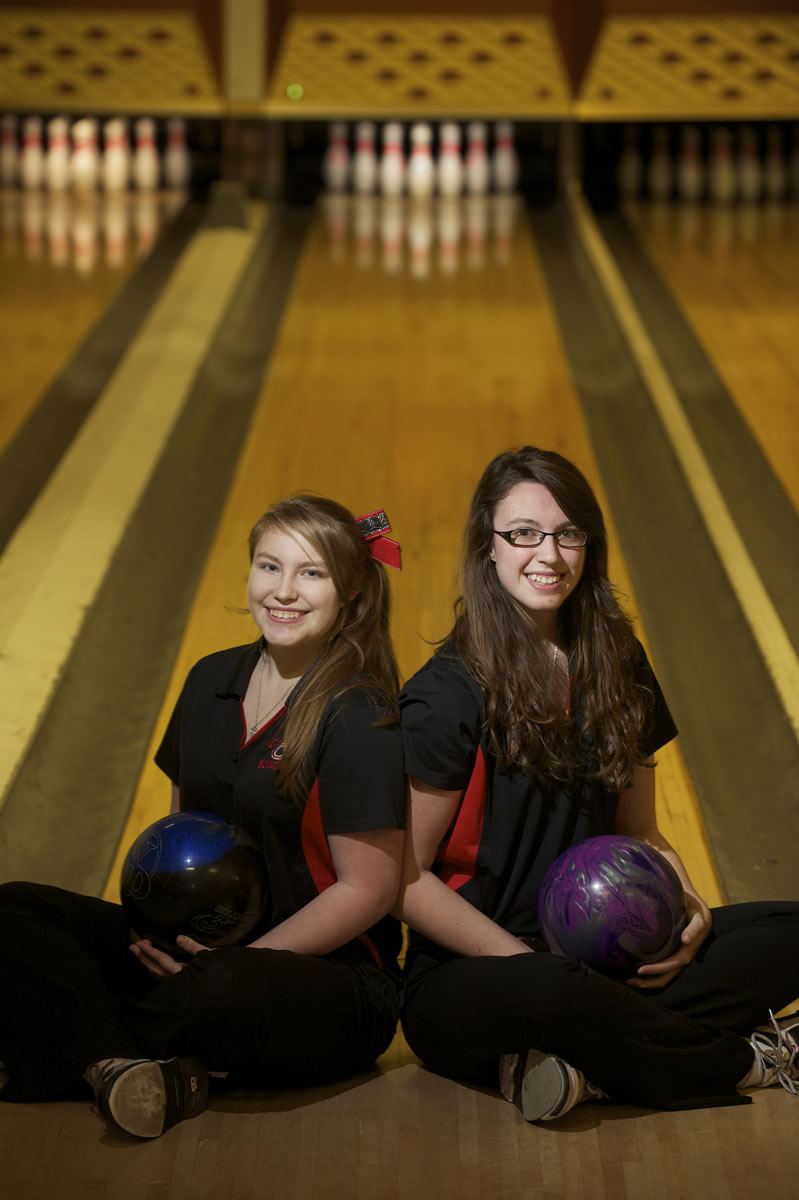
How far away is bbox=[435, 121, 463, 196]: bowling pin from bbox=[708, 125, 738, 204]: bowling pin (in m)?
1.02

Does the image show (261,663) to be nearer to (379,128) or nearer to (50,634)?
(50,634)

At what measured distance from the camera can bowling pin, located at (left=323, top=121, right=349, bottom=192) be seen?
6078 millimetres

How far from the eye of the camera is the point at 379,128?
6.46m

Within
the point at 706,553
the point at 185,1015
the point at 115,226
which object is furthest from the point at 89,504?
the point at 115,226

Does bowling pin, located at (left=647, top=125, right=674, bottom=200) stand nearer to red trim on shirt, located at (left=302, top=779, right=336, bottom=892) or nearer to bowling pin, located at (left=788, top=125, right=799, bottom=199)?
bowling pin, located at (left=788, top=125, right=799, bottom=199)

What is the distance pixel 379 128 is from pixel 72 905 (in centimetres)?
541

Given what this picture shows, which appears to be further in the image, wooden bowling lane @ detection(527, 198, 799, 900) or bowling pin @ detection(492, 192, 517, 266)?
bowling pin @ detection(492, 192, 517, 266)

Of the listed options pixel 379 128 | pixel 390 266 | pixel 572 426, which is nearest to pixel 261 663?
pixel 572 426

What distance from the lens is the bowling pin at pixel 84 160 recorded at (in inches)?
235

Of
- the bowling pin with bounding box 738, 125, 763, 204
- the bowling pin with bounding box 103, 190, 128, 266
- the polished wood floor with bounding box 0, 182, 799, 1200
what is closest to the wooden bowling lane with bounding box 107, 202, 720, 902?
the polished wood floor with bounding box 0, 182, 799, 1200

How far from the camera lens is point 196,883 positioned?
1.54 m

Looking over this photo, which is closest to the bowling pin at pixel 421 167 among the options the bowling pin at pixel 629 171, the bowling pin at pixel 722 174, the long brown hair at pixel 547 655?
the bowling pin at pixel 629 171

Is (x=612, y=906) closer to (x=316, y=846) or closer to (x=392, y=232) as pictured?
(x=316, y=846)

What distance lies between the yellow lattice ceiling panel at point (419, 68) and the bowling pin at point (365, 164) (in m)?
0.16
